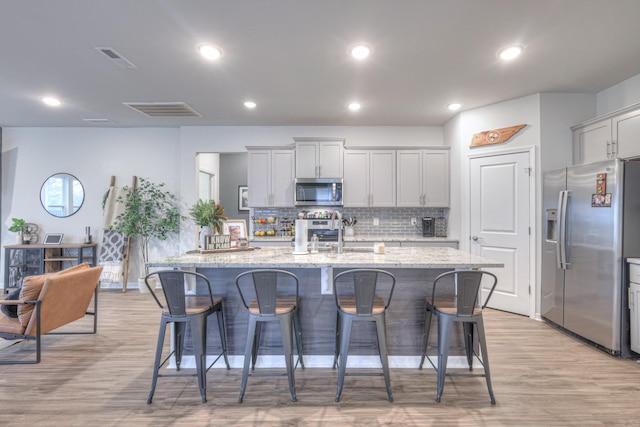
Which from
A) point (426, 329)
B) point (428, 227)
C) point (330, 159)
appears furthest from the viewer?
point (428, 227)

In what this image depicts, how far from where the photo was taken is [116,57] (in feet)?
9.61

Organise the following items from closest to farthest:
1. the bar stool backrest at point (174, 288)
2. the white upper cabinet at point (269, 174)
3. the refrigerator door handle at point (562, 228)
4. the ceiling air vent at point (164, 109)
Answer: the bar stool backrest at point (174, 288) < the refrigerator door handle at point (562, 228) < the ceiling air vent at point (164, 109) < the white upper cabinet at point (269, 174)

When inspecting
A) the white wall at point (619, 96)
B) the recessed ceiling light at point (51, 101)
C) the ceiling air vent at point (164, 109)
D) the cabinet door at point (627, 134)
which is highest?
the recessed ceiling light at point (51, 101)

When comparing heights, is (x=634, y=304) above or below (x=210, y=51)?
below

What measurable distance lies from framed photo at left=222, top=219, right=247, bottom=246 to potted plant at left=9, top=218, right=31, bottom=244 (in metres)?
4.45

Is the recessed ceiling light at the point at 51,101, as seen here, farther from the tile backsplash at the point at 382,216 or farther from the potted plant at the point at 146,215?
the tile backsplash at the point at 382,216

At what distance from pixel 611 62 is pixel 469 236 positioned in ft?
7.86

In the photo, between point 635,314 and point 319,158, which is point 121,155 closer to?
point 319,158

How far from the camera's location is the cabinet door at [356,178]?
4.99 meters

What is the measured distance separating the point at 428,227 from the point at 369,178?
1.26m

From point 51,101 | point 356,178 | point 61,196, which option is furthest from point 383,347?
point 61,196

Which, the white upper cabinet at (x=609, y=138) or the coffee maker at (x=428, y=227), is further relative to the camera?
the coffee maker at (x=428, y=227)

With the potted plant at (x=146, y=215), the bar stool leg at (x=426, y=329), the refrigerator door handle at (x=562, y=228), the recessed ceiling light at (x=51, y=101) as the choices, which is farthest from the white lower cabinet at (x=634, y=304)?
the recessed ceiling light at (x=51, y=101)

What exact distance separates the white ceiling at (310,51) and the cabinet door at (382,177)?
796mm
